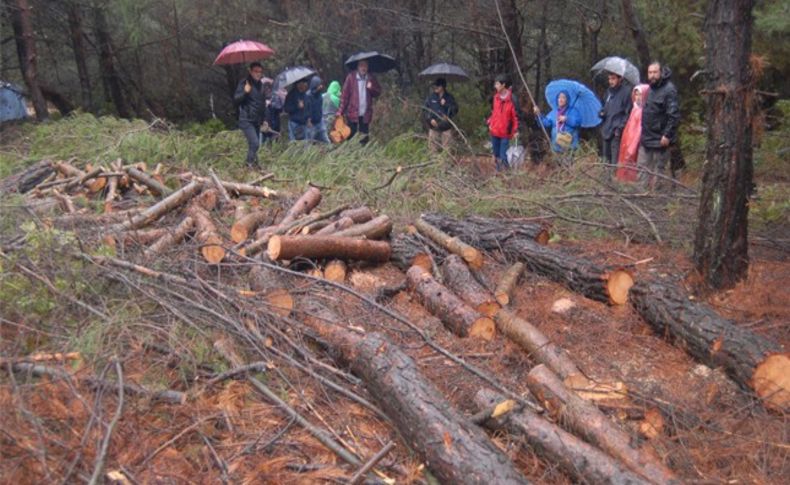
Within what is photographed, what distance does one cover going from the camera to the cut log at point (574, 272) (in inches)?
220

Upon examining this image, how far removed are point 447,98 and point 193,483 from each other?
887 cm

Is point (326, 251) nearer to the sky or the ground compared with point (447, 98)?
nearer to the ground

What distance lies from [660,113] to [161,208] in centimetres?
568

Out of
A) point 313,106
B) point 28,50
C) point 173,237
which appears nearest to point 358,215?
point 173,237

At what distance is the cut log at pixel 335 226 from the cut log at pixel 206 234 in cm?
92

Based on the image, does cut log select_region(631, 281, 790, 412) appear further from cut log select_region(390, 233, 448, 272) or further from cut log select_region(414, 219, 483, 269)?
cut log select_region(390, 233, 448, 272)

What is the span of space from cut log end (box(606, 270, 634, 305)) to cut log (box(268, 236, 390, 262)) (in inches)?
80.2

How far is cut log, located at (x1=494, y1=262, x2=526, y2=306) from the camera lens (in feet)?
18.3

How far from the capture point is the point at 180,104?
16250 mm

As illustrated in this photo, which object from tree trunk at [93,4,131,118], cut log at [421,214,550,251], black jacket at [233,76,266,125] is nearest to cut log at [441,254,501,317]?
cut log at [421,214,550,251]

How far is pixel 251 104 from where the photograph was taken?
33.4 ft

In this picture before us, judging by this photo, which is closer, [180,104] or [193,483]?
[193,483]

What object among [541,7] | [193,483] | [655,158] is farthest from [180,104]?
[193,483]

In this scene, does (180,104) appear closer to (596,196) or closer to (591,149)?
(591,149)
